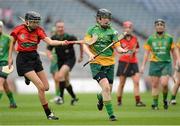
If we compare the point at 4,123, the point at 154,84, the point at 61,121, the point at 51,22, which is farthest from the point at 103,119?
the point at 51,22

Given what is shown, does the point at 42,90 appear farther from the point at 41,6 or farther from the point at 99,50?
the point at 41,6

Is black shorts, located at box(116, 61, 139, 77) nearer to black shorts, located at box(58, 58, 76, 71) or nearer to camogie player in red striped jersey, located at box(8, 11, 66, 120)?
black shorts, located at box(58, 58, 76, 71)

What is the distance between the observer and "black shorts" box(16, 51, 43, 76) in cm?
1477

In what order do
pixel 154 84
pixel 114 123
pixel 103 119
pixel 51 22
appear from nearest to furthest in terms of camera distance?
pixel 114 123 → pixel 103 119 → pixel 154 84 → pixel 51 22

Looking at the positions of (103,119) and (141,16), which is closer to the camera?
(103,119)

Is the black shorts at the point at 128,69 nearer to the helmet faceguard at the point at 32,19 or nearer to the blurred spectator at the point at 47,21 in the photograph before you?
the helmet faceguard at the point at 32,19

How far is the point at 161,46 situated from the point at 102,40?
3670 millimetres

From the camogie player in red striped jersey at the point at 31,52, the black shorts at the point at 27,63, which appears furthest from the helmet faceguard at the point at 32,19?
the black shorts at the point at 27,63

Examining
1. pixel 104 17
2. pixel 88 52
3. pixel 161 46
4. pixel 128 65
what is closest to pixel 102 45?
pixel 88 52

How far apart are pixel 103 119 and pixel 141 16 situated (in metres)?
22.2

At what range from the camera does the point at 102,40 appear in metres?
14.7

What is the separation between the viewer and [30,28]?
14781 millimetres

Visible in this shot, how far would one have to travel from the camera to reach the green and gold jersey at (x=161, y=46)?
1797 cm

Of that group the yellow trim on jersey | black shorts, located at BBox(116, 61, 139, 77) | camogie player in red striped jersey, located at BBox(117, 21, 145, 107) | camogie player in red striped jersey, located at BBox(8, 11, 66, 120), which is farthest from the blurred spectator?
the yellow trim on jersey
